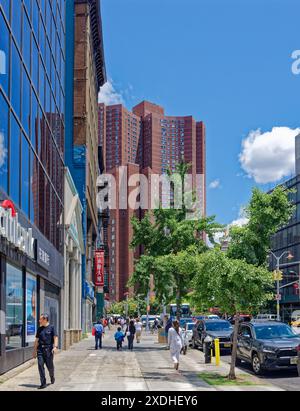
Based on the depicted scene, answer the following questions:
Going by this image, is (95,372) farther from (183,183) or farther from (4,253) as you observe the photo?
(183,183)

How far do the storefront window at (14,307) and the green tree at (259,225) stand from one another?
632 cm

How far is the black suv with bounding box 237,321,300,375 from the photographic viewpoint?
19484 millimetres

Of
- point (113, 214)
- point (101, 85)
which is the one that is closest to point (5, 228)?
point (101, 85)

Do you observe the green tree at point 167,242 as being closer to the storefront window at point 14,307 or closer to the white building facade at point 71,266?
the white building facade at point 71,266

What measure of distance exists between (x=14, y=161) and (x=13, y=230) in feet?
8.78

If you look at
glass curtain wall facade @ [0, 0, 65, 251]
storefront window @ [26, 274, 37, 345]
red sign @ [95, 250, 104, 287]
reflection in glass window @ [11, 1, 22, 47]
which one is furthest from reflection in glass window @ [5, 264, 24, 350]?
red sign @ [95, 250, 104, 287]

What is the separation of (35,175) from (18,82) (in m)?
4.68

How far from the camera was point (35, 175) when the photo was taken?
78.2ft

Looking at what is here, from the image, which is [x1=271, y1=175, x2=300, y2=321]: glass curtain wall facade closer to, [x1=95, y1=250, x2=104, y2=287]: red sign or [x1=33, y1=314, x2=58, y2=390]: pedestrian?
[x1=95, y1=250, x2=104, y2=287]: red sign

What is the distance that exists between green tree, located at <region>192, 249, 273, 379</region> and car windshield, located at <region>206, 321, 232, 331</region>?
13.6 meters

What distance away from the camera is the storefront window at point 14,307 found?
18461 mm

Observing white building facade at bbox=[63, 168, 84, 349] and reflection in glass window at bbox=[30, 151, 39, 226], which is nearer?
reflection in glass window at bbox=[30, 151, 39, 226]

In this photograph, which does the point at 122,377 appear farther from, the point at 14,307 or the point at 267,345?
the point at 267,345

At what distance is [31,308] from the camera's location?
2369cm
